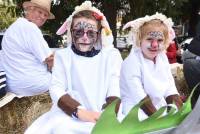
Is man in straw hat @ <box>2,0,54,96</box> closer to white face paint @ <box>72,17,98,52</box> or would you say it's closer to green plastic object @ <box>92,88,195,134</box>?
white face paint @ <box>72,17,98,52</box>

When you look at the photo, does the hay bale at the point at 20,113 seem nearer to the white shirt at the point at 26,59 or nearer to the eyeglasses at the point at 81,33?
the white shirt at the point at 26,59

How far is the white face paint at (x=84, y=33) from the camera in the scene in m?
3.17

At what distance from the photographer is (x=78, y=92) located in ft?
10.2

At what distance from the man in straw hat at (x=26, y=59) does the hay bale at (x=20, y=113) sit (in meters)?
0.27

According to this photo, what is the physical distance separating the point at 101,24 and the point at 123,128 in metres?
1.51

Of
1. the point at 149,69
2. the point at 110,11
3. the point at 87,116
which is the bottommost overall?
the point at 87,116

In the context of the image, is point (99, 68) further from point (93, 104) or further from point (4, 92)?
point (4, 92)

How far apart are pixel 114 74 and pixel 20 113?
6.57 feet

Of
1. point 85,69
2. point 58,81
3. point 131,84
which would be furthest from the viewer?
point 131,84

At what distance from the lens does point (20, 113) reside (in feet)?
16.3

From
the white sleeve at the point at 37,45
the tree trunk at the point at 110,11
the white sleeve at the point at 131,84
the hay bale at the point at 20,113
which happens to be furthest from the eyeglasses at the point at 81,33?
the tree trunk at the point at 110,11

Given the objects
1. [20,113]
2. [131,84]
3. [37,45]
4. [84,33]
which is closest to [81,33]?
[84,33]

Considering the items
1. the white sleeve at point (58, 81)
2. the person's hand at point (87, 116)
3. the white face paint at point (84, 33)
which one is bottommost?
the person's hand at point (87, 116)

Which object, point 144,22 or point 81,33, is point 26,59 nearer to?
point 144,22
